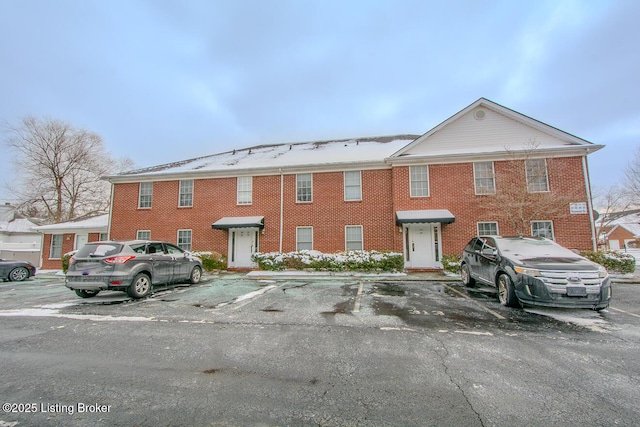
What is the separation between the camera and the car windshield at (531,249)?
648cm

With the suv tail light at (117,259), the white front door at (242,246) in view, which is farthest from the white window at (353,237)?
the suv tail light at (117,259)

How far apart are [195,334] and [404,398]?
3.41 metres

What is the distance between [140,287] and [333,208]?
9.43 metres

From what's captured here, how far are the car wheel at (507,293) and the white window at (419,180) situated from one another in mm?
7840

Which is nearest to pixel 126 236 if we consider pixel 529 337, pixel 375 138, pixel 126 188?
pixel 126 188

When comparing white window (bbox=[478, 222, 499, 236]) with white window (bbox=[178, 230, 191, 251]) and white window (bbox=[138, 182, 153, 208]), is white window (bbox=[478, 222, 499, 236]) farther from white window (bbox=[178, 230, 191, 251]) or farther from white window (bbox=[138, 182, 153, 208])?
white window (bbox=[138, 182, 153, 208])

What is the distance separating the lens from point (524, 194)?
11953mm

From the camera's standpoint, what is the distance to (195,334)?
4.66 meters

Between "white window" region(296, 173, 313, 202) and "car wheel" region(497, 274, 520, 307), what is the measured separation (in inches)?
403

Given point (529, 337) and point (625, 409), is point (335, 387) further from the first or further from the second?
point (529, 337)

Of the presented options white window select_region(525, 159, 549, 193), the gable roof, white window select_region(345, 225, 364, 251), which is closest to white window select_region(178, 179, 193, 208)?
white window select_region(345, 225, 364, 251)

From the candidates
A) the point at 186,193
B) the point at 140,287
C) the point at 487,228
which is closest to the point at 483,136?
the point at 487,228

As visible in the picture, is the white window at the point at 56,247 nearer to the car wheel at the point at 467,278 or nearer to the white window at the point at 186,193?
the white window at the point at 186,193

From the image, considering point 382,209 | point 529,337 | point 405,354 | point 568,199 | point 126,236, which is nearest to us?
point 405,354
